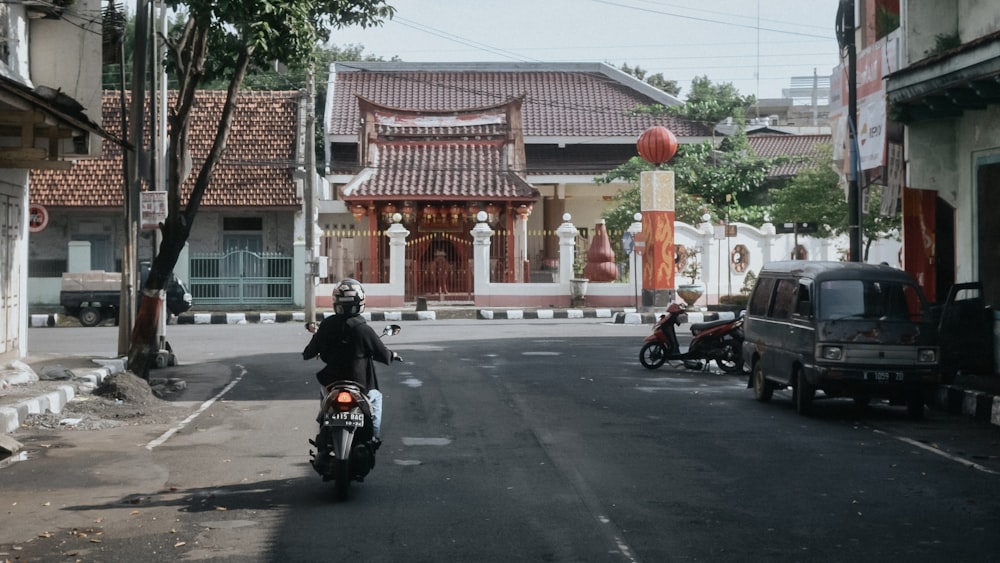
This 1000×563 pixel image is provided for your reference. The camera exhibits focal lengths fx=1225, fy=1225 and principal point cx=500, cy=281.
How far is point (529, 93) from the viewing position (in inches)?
1876

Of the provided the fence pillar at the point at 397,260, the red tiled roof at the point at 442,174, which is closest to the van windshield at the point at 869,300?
the fence pillar at the point at 397,260

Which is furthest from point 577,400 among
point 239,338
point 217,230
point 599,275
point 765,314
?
point 217,230

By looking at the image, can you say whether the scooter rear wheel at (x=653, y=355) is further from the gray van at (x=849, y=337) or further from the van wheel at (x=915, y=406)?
the van wheel at (x=915, y=406)

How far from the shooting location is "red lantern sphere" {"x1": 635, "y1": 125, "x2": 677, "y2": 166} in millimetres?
34250

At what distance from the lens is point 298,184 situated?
123ft

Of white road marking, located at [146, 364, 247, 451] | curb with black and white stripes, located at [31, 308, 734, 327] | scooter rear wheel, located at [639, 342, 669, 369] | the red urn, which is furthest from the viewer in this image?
the red urn

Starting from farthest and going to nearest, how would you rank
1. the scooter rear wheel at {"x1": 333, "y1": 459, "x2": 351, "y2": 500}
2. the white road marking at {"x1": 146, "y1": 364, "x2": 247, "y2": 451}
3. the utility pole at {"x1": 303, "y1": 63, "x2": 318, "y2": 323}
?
the utility pole at {"x1": 303, "y1": 63, "x2": 318, "y2": 323} < the white road marking at {"x1": 146, "y1": 364, "x2": 247, "y2": 451} < the scooter rear wheel at {"x1": 333, "y1": 459, "x2": 351, "y2": 500}

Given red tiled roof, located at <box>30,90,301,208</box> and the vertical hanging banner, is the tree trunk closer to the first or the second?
the vertical hanging banner

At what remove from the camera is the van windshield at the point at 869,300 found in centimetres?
1414

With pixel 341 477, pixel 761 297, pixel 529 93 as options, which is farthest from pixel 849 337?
pixel 529 93

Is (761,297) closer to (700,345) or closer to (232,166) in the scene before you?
(700,345)

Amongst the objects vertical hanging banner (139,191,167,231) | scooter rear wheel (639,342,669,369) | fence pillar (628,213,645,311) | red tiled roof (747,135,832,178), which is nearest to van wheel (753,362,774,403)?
scooter rear wheel (639,342,669,369)

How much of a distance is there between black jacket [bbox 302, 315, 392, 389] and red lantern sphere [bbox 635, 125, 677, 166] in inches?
1010

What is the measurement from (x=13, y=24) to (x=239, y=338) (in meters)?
10.8
